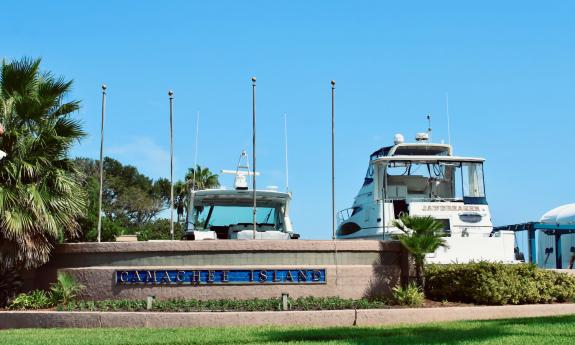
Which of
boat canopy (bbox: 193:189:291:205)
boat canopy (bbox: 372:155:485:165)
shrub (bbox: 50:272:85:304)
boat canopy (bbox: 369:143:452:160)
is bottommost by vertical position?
shrub (bbox: 50:272:85:304)

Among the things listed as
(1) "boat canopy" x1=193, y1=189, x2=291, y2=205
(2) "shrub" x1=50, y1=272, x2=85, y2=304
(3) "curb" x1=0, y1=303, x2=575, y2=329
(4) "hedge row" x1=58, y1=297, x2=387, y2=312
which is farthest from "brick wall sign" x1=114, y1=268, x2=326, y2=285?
(1) "boat canopy" x1=193, y1=189, x2=291, y2=205

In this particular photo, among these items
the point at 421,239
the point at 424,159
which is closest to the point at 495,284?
the point at 421,239

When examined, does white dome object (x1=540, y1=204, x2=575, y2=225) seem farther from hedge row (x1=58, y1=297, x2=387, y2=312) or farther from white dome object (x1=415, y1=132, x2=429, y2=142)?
hedge row (x1=58, y1=297, x2=387, y2=312)

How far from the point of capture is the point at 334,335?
39.3 ft

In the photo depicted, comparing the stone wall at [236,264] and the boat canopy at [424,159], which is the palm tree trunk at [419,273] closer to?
the stone wall at [236,264]

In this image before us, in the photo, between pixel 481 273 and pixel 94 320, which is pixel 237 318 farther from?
pixel 481 273

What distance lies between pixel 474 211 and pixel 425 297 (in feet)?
22.7

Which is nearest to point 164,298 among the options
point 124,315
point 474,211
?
point 124,315

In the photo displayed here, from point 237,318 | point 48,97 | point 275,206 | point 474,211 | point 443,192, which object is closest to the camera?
point 237,318

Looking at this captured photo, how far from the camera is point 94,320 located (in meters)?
13.9

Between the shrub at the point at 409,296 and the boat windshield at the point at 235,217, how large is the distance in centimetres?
439

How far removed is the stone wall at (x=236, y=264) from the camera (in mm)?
15336

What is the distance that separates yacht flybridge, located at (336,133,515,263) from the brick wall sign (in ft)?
18.6

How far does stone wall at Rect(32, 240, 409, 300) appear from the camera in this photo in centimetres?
1534
